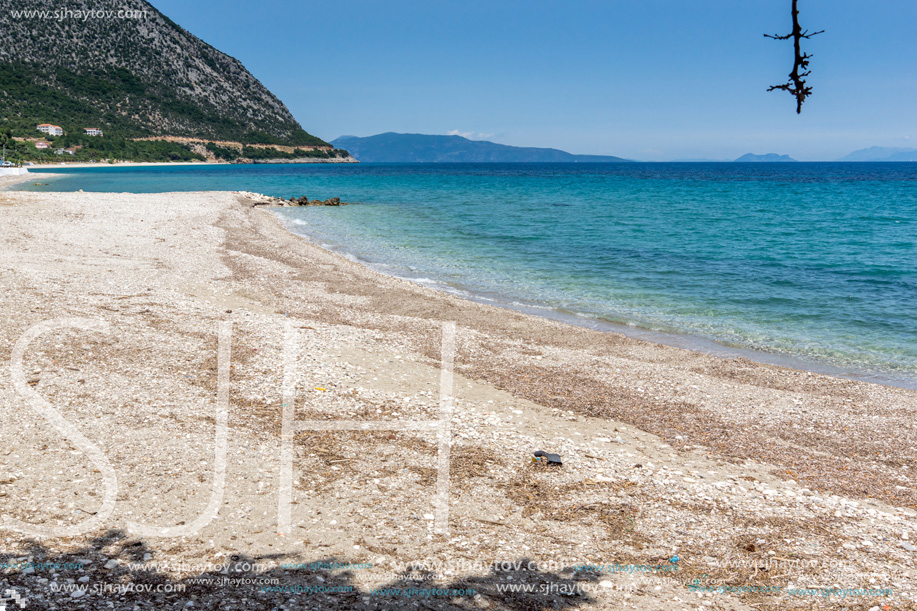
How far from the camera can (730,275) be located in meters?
26.1

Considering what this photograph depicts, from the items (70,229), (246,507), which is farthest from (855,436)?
(70,229)

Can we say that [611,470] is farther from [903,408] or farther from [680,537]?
[903,408]

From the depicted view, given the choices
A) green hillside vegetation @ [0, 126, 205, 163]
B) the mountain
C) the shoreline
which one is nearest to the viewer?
the shoreline

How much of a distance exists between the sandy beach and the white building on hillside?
16412 cm

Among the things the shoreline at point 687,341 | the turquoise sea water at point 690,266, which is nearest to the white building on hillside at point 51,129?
the turquoise sea water at point 690,266

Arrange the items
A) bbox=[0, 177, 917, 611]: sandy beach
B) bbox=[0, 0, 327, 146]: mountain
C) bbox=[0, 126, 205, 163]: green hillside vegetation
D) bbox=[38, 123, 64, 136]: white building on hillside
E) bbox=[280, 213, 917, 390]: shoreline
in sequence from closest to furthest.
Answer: bbox=[0, 177, 917, 611]: sandy beach
bbox=[280, 213, 917, 390]: shoreline
bbox=[0, 126, 205, 163]: green hillside vegetation
bbox=[38, 123, 64, 136]: white building on hillside
bbox=[0, 0, 327, 146]: mountain

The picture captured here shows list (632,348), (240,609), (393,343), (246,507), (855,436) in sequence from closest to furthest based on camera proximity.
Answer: (240,609), (246,507), (855,436), (393,343), (632,348)

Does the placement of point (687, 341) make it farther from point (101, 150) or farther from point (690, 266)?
point (101, 150)

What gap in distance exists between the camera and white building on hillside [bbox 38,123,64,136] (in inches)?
5679

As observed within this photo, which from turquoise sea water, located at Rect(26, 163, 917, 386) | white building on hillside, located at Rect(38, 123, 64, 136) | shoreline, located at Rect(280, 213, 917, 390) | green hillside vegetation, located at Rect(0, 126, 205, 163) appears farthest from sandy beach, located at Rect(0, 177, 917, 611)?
white building on hillside, located at Rect(38, 123, 64, 136)

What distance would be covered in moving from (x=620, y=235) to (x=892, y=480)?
31638 mm

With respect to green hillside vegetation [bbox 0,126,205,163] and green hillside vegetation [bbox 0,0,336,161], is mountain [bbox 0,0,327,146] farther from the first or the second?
green hillside vegetation [bbox 0,126,205,163]

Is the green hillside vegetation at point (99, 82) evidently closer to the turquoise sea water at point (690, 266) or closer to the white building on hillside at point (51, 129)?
the white building on hillside at point (51, 129)

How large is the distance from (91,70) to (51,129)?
3354 cm
